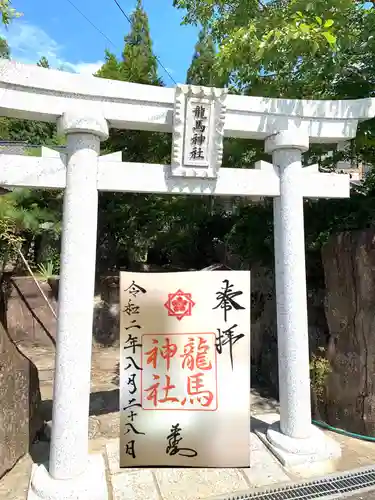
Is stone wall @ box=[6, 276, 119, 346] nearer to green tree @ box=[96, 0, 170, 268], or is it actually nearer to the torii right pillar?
green tree @ box=[96, 0, 170, 268]

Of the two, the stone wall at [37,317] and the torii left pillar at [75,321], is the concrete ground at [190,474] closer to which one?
the torii left pillar at [75,321]

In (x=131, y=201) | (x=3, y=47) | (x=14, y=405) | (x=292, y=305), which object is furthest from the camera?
(x=131, y=201)

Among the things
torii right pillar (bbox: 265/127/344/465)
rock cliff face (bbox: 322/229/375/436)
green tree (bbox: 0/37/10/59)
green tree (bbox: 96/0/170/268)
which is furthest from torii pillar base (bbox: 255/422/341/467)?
green tree (bbox: 96/0/170/268)

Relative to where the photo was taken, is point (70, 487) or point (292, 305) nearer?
point (70, 487)

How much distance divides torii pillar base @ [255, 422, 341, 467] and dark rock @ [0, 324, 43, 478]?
2546 millimetres

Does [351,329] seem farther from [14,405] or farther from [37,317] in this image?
[37,317]

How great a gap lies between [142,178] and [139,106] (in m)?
0.68

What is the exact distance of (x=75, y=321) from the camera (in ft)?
10.7

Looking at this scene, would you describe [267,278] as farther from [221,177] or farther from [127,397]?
[127,397]

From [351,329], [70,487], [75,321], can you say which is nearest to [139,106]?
[75,321]

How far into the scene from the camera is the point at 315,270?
234 inches

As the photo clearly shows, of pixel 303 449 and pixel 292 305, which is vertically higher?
pixel 292 305

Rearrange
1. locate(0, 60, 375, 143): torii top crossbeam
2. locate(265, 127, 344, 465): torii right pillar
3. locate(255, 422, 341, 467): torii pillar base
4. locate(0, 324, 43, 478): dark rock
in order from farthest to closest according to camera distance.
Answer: locate(265, 127, 344, 465): torii right pillar, locate(255, 422, 341, 467): torii pillar base, locate(0, 324, 43, 478): dark rock, locate(0, 60, 375, 143): torii top crossbeam

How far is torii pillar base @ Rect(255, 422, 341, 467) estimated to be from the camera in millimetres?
3688
